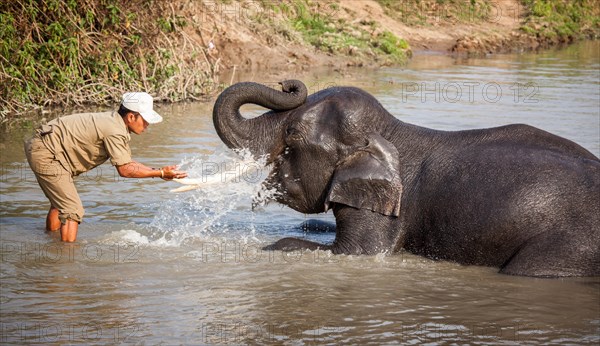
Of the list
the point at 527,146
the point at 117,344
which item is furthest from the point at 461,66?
the point at 117,344

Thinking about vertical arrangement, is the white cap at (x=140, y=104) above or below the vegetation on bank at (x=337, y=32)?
below

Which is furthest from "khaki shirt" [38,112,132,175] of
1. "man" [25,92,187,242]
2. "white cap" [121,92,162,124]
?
"white cap" [121,92,162,124]

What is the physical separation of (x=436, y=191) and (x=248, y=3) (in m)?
15.5

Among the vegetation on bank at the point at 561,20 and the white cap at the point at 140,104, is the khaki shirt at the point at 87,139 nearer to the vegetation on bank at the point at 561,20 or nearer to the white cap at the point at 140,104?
the white cap at the point at 140,104

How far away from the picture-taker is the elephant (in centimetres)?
783

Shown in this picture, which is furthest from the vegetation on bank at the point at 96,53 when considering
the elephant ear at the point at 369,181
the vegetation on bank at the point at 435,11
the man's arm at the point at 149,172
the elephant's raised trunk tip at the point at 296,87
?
the vegetation on bank at the point at 435,11

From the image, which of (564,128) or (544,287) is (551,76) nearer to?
(564,128)

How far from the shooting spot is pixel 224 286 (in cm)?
754

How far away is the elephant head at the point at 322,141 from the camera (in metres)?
8.14

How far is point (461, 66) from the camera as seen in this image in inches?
982

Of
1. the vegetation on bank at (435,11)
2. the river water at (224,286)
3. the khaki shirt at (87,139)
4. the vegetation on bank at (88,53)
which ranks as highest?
the vegetation on bank at (435,11)

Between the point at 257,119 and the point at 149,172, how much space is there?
97cm

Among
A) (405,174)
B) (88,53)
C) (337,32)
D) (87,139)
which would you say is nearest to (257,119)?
(405,174)

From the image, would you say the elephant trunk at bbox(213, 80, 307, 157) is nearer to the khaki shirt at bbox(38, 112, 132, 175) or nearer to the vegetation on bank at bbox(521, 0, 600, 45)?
the khaki shirt at bbox(38, 112, 132, 175)
